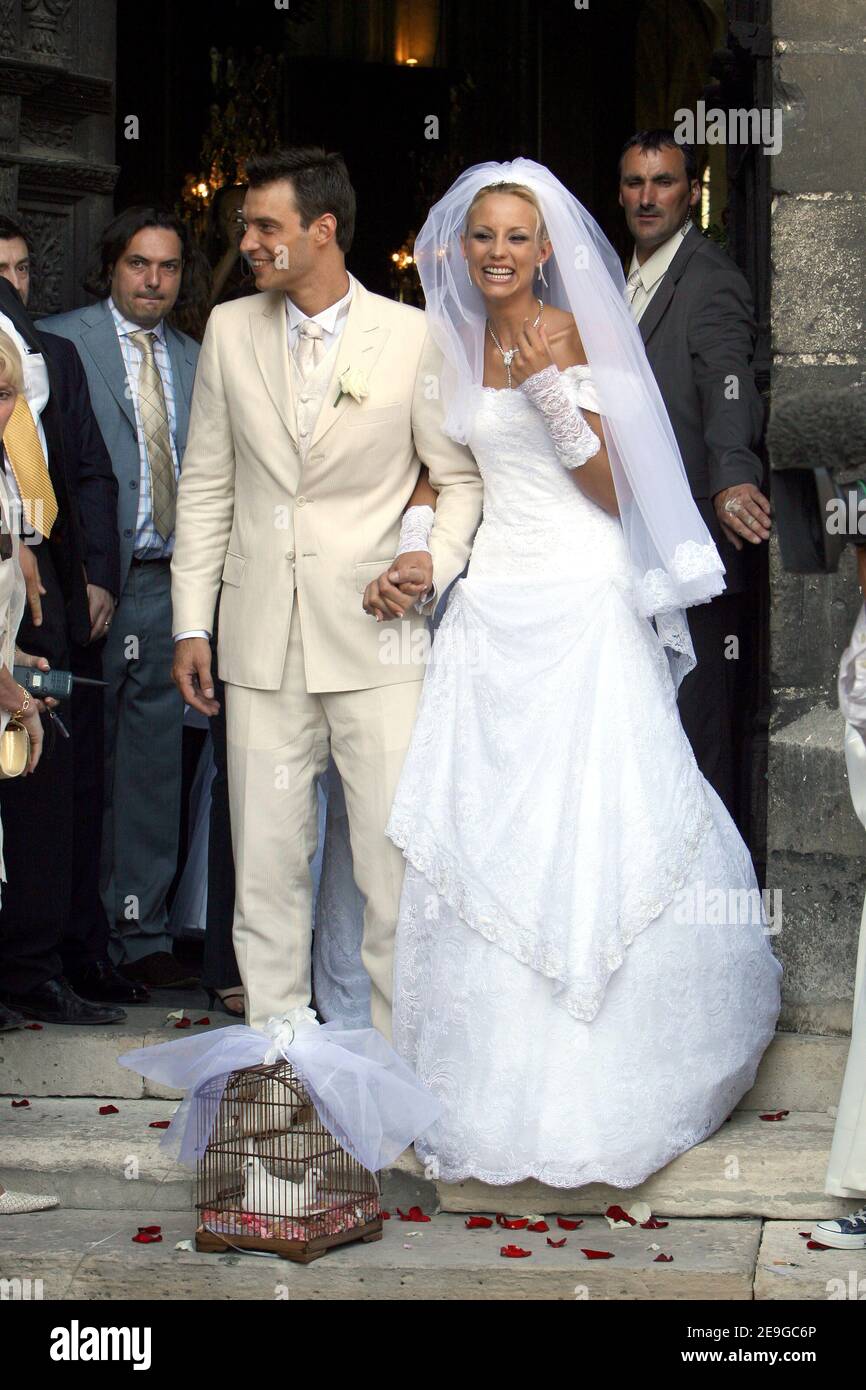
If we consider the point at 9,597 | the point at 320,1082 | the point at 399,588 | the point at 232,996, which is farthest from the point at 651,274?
the point at 320,1082

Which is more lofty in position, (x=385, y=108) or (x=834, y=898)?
(x=385, y=108)

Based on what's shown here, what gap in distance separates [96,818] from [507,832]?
149cm

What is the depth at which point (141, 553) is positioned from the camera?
5586 millimetres

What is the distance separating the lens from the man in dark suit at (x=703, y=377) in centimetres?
478

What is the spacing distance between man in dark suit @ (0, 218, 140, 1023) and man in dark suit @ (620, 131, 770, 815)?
1546 mm

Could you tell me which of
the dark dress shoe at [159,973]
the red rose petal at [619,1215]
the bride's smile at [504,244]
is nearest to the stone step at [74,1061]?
the dark dress shoe at [159,973]

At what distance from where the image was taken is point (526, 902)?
14.2 feet

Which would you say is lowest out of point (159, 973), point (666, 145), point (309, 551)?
point (159, 973)

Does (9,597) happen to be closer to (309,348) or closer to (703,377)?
(309,348)

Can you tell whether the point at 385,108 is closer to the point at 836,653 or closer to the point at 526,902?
the point at 836,653

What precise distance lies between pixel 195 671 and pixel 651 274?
163 cm

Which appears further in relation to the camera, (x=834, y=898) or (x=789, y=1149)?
(x=834, y=898)

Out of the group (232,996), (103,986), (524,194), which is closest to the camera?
(524,194)

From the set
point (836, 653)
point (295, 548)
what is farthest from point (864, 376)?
point (295, 548)
